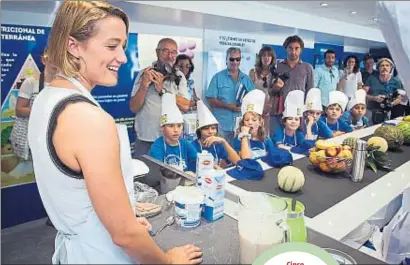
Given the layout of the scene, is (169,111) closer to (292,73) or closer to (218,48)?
(292,73)

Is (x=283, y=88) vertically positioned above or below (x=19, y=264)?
above

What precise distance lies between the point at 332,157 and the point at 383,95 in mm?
203

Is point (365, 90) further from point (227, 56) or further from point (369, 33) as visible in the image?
point (227, 56)

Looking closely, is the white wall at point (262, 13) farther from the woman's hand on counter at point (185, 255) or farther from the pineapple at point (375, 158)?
the woman's hand on counter at point (185, 255)

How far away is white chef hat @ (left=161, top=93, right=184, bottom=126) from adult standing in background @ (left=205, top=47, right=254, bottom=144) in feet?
0.75

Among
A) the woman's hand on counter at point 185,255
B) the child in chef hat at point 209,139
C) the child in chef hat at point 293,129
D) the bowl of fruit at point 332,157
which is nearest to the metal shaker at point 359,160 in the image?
the bowl of fruit at point 332,157

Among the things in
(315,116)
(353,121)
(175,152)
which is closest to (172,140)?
(175,152)

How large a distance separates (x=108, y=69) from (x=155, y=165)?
35cm

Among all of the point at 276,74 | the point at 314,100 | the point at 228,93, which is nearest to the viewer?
the point at 314,100

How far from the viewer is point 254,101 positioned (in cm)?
104

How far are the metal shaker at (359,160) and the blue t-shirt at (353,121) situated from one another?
32 millimetres

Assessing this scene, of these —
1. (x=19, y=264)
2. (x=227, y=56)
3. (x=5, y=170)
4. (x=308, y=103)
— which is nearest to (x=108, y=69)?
(x=308, y=103)

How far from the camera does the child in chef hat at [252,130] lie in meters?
1.05

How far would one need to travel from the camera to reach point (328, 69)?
657 millimetres
